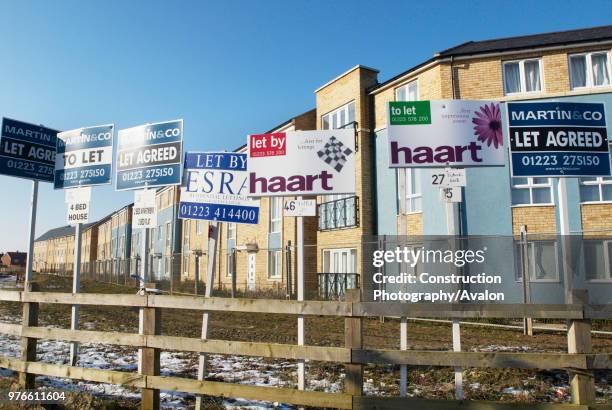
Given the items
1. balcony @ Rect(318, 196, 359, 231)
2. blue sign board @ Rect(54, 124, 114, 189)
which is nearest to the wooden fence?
blue sign board @ Rect(54, 124, 114, 189)

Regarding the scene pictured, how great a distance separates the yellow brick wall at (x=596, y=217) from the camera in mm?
16656

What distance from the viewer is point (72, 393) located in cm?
580

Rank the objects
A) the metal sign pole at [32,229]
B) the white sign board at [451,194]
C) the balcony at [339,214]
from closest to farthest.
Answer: the metal sign pole at [32,229] < the white sign board at [451,194] < the balcony at [339,214]

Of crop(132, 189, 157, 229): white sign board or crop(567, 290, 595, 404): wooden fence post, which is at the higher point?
crop(132, 189, 157, 229): white sign board

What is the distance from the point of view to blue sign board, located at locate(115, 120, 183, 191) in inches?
315

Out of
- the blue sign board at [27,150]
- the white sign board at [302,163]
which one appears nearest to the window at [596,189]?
the white sign board at [302,163]

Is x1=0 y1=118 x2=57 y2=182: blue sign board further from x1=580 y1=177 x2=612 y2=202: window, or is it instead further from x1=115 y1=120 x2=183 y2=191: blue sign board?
x1=580 y1=177 x2=612 y2=202: window

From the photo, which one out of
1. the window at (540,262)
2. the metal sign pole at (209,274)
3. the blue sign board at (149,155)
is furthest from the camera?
the blue sign board at (149,155)

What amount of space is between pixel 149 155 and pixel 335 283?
14780 millimetres

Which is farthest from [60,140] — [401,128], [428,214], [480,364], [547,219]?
[547,219]

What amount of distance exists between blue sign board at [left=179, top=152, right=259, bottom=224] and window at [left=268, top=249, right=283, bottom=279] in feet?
61.9

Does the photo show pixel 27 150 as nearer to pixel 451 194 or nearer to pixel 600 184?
pixel 451 194

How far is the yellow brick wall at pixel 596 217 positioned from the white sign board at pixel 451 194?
391 inches

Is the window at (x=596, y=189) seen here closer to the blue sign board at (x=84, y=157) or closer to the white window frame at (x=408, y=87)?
the white window frame at (x=408, y=87)
